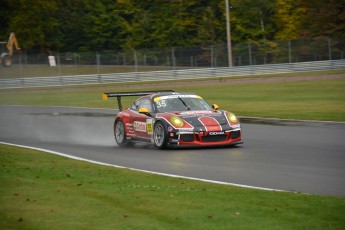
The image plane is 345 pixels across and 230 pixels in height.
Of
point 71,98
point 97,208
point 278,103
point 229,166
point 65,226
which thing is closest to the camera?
point 65,226

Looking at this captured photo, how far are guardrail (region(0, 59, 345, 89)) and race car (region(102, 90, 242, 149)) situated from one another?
112 ft

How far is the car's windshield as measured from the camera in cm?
1781

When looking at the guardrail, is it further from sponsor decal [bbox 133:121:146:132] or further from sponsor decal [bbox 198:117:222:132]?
sponsor decal [bbox 198:117:222:132]

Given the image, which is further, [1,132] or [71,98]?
[71,98]

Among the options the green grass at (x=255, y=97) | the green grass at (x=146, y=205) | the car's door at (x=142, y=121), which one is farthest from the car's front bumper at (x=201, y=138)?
the green grass at (x=255, y=97)

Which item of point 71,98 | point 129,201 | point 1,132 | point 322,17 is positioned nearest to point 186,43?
point 322,17

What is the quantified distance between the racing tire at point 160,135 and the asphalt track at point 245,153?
23 cm

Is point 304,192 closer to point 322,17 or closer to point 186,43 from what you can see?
point 322,17

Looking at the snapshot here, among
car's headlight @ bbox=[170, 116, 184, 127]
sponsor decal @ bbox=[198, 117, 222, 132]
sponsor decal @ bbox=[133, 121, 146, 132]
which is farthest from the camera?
sponsor decal @ bbox=[133, 121, 146, 132]

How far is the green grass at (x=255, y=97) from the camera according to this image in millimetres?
27359

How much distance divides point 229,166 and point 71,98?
30709 millimetres

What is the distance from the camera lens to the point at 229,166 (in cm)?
1341

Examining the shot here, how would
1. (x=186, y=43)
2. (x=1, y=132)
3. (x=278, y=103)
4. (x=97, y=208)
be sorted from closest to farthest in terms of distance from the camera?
(x=97, y=208) → (x=1, y=132) → (x=278, y=103) → (x=186, y=43)

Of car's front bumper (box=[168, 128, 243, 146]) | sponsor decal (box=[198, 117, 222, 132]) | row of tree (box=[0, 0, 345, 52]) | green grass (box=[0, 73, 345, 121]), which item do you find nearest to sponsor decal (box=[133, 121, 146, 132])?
car's front bumper (box=[168, 128, 243, 146])
